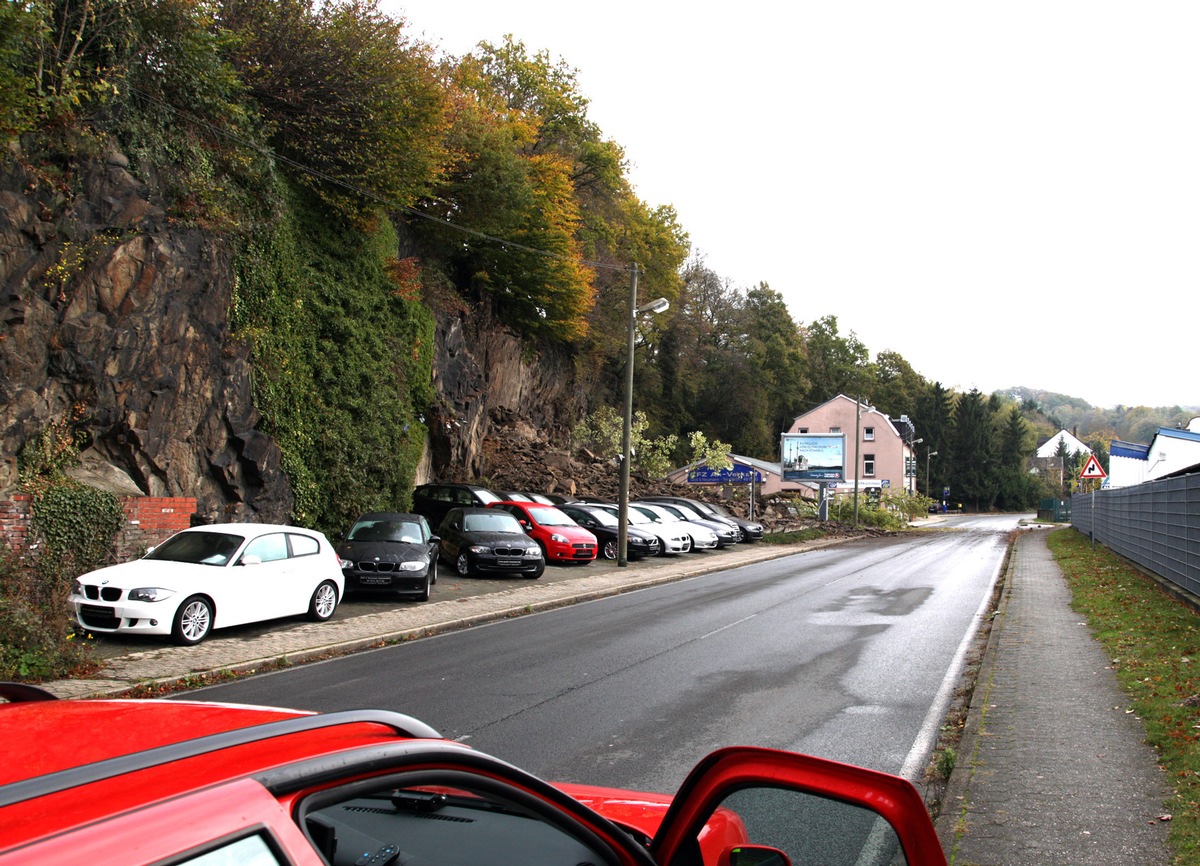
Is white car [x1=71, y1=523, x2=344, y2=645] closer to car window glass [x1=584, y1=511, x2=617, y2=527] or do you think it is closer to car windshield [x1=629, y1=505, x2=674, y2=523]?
car window glass [x1=584, y1=511, x2=617, y2=527]

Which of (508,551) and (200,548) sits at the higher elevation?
(200,548)

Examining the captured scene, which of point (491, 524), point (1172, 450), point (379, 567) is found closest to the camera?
point (379, 567)

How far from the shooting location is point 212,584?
11672mm

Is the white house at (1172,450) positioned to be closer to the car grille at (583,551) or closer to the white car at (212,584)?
the car grille at (583,551)

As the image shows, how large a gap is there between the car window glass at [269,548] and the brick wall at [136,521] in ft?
9.68

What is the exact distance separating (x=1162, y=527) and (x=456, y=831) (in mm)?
19102

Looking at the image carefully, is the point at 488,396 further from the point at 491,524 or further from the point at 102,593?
the point at 102,593

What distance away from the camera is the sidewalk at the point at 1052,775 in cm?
482

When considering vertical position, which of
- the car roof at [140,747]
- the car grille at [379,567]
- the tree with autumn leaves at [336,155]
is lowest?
the car grille at [379,567]

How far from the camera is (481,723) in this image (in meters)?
7.58

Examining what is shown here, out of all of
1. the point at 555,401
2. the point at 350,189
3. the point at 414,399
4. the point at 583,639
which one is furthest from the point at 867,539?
the point at 583,639

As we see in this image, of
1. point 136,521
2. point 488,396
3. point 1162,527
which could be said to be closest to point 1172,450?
point 1162,527

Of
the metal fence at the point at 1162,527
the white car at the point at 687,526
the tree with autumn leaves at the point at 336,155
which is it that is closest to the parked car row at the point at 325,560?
the white car at the point at 687,526

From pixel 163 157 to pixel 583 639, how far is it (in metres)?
12.2
